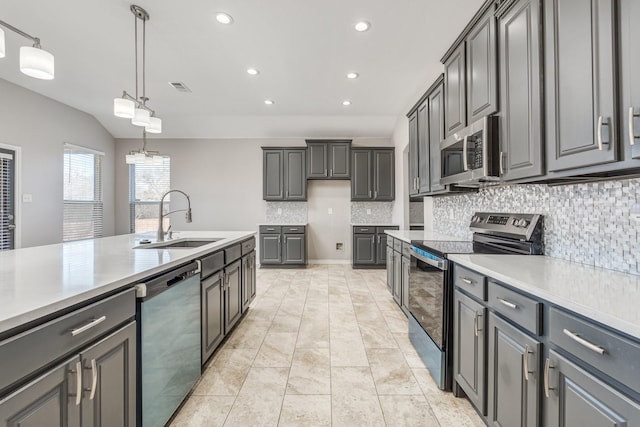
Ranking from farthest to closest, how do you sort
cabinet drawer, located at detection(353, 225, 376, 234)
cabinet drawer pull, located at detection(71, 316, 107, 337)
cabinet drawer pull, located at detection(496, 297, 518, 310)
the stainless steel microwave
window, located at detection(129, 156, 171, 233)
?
1. window, located at detection(129, 156, 171, 233)
2. cabinet drawer, located at detection(353, 225, 376, 234)
3. the stainless steel microwave
4. cabinet drawer pull, located at detection(496, 297, 518, 310)
5. cabinet drawer pull, located at detection(71, 316, 107, 337)

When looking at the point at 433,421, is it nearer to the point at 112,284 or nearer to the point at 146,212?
the point at 112,284

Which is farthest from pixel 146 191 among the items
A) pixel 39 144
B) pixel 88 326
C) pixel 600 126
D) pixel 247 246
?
pixel 600 126

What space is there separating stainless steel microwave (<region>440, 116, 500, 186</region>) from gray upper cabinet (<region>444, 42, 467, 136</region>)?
0.37 feet

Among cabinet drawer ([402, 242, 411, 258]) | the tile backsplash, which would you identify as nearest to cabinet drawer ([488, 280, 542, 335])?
the tile backsplash

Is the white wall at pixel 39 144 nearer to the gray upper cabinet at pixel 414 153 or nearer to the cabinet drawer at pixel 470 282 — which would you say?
the gray upper cabinet at pixel 414 153

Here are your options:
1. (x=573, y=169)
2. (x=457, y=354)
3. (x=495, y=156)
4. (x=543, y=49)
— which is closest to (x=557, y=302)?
(x=573, y=169)

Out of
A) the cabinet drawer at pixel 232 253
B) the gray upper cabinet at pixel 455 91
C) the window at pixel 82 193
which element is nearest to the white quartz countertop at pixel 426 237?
the gray upper cabinet at pixel 455 91

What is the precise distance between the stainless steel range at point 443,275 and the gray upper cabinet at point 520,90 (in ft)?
1.46

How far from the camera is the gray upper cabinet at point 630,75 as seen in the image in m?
0.99

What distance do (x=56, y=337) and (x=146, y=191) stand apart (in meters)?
6.36

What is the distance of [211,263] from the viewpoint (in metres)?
2.13

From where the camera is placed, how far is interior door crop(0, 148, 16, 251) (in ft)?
13.3

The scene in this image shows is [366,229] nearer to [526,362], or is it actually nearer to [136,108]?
[136,108]

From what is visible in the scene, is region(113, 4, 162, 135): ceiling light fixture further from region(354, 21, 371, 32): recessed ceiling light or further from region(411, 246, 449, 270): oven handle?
region(411, 246, 449, 270): oven handle
